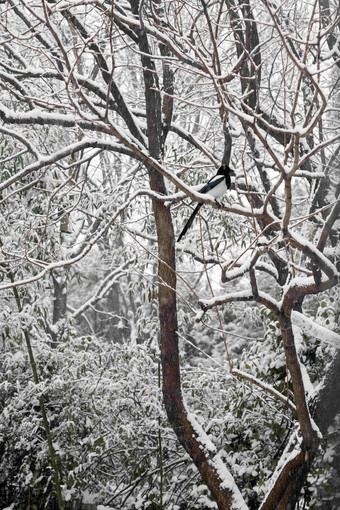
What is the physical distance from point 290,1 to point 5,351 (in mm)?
3854

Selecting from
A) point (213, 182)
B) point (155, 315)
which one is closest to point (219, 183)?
point (213, 182)

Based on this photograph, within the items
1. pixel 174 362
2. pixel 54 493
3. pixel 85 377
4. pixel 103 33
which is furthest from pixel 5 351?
pixel 103 33

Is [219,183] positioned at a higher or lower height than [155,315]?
lower

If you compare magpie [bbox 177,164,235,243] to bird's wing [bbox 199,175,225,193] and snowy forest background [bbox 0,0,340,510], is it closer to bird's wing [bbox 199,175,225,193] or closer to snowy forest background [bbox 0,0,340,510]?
bird's wing [bbox 199,175,225,193]

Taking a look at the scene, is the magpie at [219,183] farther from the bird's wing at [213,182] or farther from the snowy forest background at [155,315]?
the snowy forest background at [155,315]

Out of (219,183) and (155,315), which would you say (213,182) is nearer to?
(219,183)

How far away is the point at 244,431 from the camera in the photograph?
364 cm

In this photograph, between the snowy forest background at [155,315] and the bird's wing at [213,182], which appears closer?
the bird's wing at [213,182]

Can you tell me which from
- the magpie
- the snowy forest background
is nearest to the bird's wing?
the magpie

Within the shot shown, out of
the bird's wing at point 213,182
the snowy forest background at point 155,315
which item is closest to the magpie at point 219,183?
the bird's wing at point 213,182

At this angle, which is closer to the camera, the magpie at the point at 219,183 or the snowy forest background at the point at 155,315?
the magpie at the point at 219,183

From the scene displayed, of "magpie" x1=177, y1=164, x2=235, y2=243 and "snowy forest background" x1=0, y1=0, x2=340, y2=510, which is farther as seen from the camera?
"snowy forest background" x1=0, y1=0, x2=340, y2=510

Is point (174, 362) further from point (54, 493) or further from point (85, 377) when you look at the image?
point (54, 493)

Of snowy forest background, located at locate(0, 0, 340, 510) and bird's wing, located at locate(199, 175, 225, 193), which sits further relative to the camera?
snowy forest background, located at locate(0, 0, 340, 510)
